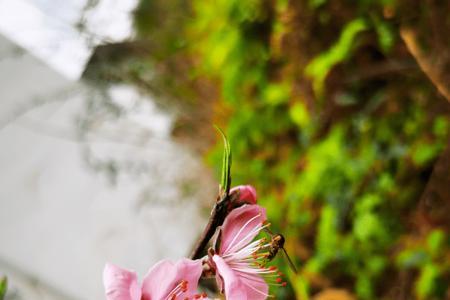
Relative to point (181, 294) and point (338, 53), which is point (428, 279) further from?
point (181, 294)

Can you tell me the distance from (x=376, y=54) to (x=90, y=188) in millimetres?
1869

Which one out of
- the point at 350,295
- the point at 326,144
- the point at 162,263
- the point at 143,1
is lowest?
the point at 350,295

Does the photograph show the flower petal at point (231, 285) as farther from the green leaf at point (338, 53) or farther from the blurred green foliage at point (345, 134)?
the green leaf at point (338, 53)

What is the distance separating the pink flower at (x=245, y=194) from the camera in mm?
479

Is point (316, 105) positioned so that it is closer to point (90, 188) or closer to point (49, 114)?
point (90, 188)

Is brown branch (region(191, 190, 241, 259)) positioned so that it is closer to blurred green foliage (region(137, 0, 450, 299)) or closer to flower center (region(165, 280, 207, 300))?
flower center (region(165, 280, 207, 300))

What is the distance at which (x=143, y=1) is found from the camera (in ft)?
8.56

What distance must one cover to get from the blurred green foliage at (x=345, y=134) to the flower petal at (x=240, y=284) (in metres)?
0.75

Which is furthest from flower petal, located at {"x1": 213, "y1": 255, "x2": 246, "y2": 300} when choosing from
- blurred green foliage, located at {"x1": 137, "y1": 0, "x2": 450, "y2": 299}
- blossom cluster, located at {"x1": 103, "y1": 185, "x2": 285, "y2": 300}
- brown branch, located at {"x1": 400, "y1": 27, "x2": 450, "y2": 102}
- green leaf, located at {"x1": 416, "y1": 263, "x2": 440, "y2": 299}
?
green leaf, located at {"x1": 416, "y1": 263, "x2": 440, "y2": 299}

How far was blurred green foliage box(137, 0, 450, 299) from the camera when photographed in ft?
4.40

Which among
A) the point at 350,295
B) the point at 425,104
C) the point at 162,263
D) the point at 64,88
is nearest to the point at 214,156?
the point at 350,295

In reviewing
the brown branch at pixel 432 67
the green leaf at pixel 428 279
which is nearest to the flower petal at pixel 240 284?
the brown branch at pixel 432 67

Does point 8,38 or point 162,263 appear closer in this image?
point 162,263

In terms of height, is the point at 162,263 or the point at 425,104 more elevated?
the point at 162,263
